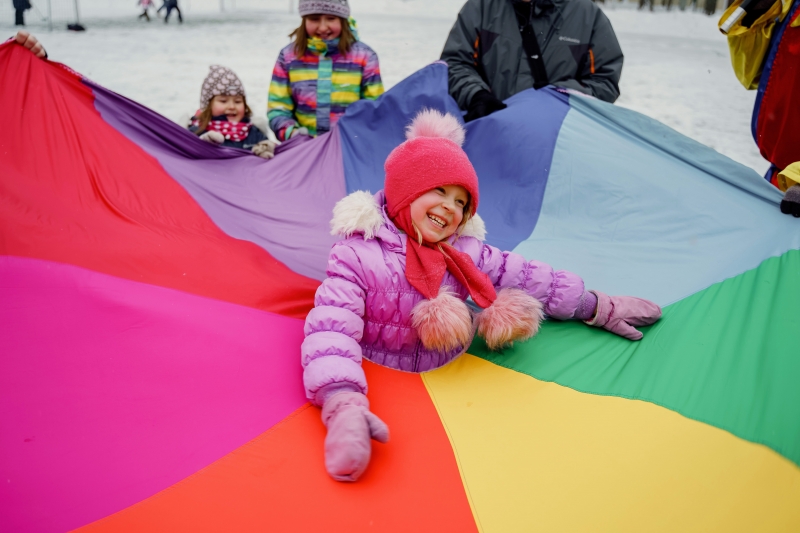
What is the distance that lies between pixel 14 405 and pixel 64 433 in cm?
15

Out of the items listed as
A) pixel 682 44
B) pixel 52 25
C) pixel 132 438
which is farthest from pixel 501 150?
pixel 682 44

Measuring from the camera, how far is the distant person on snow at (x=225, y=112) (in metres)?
3.58

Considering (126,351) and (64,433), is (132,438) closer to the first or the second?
(64,433)

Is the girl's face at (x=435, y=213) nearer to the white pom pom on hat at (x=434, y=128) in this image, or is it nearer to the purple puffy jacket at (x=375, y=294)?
the purple puffy jacket at (x=375, y=294)

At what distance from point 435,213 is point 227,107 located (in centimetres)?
212

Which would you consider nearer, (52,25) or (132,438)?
(132,438)

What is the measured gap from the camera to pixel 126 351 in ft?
5.79

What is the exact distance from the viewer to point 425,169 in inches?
73.8

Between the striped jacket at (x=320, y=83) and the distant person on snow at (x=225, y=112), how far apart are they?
7.1 inches

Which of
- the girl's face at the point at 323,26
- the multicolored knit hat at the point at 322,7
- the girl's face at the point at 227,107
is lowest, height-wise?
the girl's face at the point at 227,107

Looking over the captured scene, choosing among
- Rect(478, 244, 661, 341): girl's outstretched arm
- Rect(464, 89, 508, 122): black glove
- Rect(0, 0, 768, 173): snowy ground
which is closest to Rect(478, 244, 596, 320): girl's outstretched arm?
Rect(478, 244, 661, 341): girl's outstretched arm

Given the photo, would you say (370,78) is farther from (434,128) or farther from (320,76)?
(434,128)

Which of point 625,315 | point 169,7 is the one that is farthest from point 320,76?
point 169,7

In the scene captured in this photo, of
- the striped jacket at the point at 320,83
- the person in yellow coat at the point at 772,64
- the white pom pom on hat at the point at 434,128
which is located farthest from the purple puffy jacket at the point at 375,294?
the striped jacket at the point at 320,83
